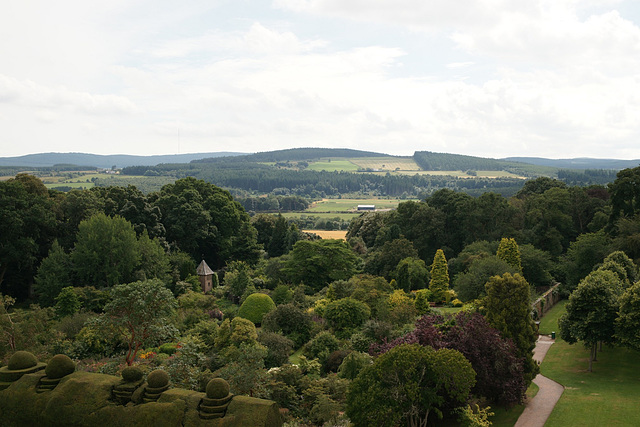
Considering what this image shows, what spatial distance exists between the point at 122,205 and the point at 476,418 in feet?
126

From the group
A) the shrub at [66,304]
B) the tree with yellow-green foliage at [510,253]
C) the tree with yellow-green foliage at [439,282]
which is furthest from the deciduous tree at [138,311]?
the tree with yellow-green foliage at [510,253]

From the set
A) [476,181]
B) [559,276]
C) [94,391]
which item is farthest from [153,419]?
[476,181]

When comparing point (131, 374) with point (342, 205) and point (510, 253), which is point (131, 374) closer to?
point (510, 253)

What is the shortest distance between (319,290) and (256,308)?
9063 mm

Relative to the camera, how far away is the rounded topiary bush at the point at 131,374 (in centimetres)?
1091

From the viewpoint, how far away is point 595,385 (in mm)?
23422

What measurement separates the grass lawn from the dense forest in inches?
61.2

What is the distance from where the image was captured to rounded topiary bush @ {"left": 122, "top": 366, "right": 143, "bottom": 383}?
10.9 m

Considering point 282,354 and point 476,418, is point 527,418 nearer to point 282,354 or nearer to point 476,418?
point 476,418

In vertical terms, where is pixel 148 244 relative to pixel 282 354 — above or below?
above

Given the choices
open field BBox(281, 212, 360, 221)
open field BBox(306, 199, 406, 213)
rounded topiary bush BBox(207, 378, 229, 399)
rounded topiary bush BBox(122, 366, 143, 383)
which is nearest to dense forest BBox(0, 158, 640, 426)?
rounded topiary bush BBox(122, 366, 143, 383)

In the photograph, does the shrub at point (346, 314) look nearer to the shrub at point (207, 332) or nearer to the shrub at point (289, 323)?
the shrub at point (289, 323)

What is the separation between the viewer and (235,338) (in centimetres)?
2561

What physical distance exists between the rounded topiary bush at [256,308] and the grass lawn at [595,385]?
52.4 ft
